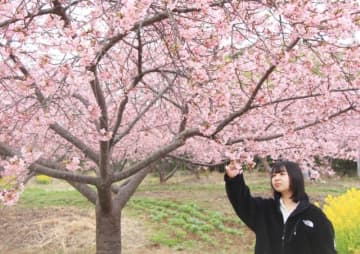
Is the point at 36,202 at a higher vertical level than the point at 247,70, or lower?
lower

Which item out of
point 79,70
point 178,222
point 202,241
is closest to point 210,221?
point 178,222

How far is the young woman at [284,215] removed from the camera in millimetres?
2838

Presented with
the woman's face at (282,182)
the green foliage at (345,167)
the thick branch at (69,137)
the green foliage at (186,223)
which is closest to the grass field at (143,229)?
the green foliage at (186,223)

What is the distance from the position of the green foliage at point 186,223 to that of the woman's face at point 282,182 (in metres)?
5.10

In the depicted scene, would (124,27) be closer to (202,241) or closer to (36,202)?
(202,241)

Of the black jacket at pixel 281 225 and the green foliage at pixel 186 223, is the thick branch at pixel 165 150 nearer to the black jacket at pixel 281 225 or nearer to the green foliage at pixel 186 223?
the black jacket at pixel 281 225

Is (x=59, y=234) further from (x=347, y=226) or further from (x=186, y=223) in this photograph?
(x=347, y=226)

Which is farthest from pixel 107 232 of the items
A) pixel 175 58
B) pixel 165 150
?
pixel 175 58

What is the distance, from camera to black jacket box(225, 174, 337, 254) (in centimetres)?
283

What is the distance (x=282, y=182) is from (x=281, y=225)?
10.8 inches

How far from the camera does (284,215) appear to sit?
296 cm

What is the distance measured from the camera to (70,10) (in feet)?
11.1

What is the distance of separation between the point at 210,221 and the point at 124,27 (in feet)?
23.8

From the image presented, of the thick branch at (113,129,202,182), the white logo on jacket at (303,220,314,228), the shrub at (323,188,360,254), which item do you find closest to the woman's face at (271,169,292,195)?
the white logo on jacket at (303,220,314,228)
